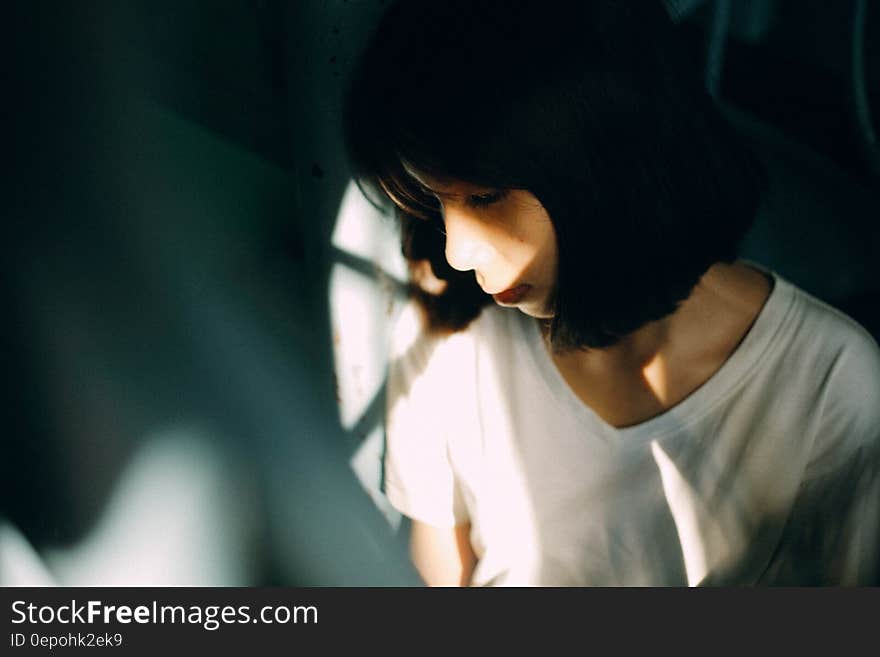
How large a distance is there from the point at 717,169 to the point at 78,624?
0.72m

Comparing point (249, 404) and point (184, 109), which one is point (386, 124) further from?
point (249, 404)

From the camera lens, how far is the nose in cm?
53

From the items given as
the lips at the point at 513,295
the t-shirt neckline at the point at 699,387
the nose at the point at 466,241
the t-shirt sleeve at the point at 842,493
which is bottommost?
the t-shirt sleeve at the point at 842,493

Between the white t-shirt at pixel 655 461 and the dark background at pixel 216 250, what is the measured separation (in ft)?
0.42

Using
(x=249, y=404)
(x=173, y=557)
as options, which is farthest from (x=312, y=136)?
(x=173, y=557)

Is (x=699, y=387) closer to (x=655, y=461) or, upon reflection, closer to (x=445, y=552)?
(x=655, y=461)

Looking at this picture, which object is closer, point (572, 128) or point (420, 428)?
point (572, 128)

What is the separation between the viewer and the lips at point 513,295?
583 millimetres

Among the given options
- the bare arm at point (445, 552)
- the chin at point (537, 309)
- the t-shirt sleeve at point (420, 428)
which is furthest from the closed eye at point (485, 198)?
the bare arm at point (445, 552)

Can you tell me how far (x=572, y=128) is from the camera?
0.46m

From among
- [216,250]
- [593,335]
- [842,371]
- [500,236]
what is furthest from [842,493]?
[216,250]

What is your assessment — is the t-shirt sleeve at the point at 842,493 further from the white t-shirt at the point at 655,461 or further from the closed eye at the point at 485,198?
the closed eye at the point at 485,198

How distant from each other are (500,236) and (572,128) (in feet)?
0.36

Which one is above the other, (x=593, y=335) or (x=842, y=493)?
(x=593, y=335)
